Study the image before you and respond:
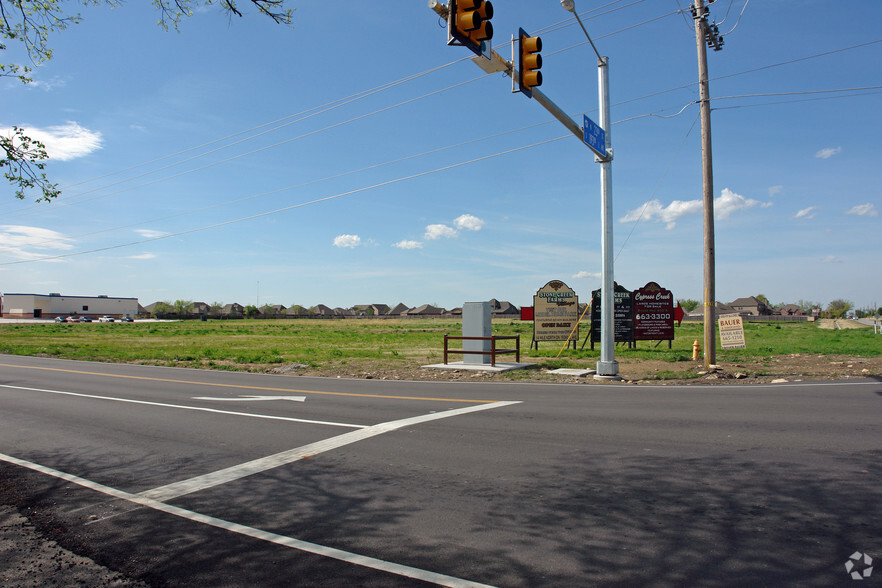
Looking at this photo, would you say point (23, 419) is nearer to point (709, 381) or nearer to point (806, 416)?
point (806, 416)

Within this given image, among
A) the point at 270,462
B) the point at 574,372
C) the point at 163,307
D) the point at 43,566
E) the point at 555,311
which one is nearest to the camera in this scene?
the point at 43,566

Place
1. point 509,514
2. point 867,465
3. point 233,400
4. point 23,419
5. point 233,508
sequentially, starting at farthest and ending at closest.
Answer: point 233,400 → point 23,419 → point 867,465 → point 233,508 → point 509,514

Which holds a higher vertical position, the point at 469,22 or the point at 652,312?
the point at 469,22

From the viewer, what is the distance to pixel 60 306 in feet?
429

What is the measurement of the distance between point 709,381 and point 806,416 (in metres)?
5.21

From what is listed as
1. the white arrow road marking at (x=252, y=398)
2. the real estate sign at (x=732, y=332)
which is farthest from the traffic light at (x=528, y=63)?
the real estate sign at (x=732, y=332)

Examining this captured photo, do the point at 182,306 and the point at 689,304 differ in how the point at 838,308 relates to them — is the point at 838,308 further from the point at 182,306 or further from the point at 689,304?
the point at 182,306

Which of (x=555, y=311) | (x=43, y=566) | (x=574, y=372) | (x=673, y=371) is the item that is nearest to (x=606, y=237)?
(x=574, y=372)

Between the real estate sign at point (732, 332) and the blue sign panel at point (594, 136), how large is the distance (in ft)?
25.3

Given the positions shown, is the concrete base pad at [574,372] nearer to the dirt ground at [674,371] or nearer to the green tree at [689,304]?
the dirt ground at [674,371]

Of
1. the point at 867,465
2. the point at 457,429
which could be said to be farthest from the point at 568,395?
the point at 867,465

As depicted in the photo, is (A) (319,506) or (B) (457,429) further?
(B) (457,429)

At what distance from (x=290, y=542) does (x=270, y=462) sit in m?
2.37

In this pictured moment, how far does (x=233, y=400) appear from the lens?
36.7 feet
